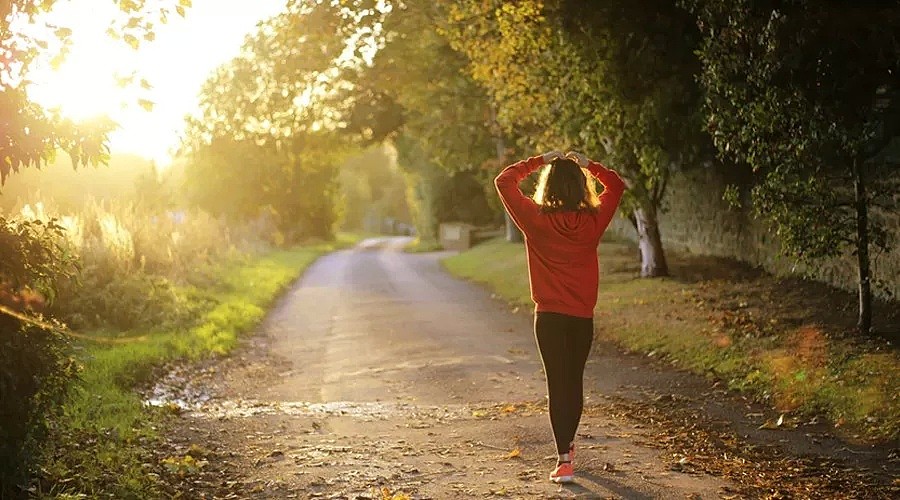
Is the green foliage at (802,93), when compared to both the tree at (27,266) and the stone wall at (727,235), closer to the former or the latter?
the stone wall at (727,235)

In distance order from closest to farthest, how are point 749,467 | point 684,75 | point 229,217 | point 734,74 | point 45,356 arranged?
point 45,356
point 749,467
point 734,74
point 684,75
point 229,217

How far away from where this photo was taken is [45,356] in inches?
223

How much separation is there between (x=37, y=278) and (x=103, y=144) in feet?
3.66

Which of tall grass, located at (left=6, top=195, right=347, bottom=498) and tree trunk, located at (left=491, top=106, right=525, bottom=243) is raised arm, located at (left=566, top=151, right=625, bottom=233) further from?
tree trunk, located at (left=491, top=106, right=525, bottom=243)

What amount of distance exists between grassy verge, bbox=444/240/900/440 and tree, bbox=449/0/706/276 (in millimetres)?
2270

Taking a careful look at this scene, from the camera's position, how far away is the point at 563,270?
258 inches

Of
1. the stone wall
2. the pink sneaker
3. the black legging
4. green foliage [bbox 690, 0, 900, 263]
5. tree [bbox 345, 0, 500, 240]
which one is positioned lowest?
the pink sneaker

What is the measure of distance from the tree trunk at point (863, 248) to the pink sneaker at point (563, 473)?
615 centimetres

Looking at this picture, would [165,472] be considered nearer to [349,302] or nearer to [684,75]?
[684,75]

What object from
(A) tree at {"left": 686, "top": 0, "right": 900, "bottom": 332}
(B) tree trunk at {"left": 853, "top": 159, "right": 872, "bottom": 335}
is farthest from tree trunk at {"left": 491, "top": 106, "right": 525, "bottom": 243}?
(B) tree trunk at {"left": 853, "top": 159, "right": 872, "bottom": 335}

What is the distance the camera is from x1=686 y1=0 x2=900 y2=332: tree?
421 inches

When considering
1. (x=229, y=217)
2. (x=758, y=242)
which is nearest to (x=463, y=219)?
(x=229, y=217)

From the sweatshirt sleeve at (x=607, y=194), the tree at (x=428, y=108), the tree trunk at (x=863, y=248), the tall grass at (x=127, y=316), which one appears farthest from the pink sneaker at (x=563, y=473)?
the tree at (x=428, y=108)

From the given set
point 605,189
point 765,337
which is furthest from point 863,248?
point 605,189
